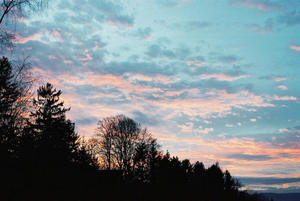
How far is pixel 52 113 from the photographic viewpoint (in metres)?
38.7

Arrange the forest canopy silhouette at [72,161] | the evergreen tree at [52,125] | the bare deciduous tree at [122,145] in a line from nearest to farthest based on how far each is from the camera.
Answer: the forest canopy silhouette at [72,161], the evergreen tree at [52,125], the bare deciduous tree at [122,145]

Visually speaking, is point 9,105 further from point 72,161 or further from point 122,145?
point 122,145

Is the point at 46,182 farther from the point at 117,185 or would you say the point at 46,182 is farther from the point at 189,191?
the point at 189,191

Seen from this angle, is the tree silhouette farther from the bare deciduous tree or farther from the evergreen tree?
the bare deciduous tree

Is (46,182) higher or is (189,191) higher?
(46,182)

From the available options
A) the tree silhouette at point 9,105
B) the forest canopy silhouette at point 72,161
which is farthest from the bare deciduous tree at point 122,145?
the tree silhouette at point 9,105

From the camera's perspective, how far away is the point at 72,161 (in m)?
34.2

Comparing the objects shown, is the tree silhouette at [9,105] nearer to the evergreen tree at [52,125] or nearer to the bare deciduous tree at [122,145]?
the evergreen tree at [52,125]

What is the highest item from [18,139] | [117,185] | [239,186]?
[18,139]

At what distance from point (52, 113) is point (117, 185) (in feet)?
59.4

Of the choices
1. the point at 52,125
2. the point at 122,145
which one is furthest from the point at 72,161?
the point at 122,145

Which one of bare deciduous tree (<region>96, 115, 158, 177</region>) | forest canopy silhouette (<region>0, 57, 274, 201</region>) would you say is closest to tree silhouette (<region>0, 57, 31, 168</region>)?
forest canopy silhouette (<region>0, 57, 274, 201</region>)

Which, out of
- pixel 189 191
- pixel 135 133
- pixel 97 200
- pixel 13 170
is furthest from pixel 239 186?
pixel 13 170

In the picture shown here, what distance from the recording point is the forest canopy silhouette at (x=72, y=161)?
63.9 ft
